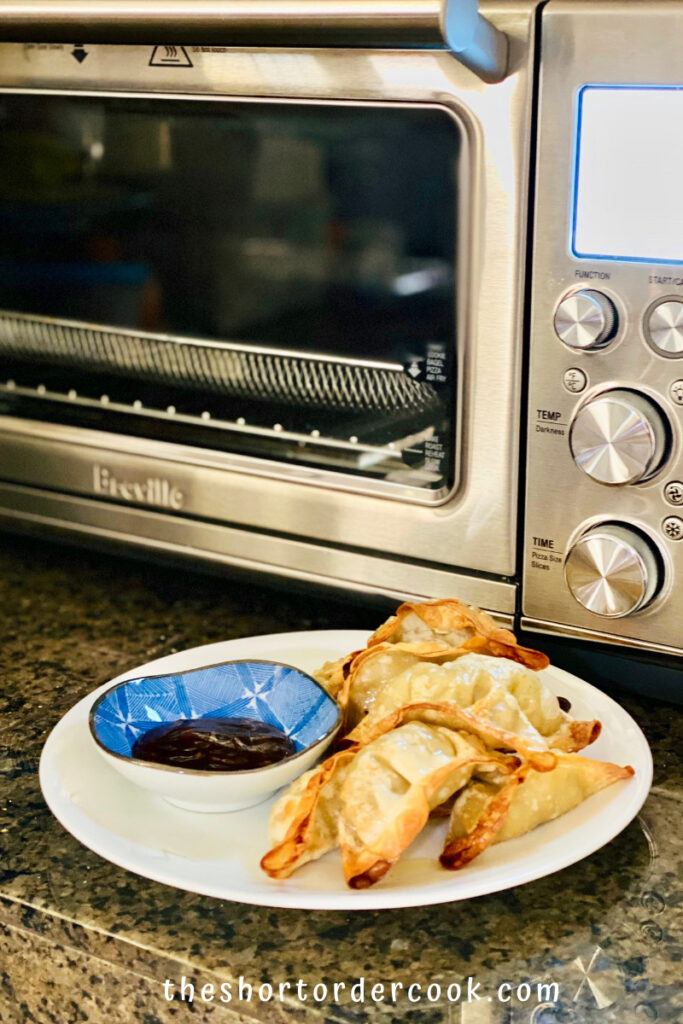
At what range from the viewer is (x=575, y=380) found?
0.66 meters

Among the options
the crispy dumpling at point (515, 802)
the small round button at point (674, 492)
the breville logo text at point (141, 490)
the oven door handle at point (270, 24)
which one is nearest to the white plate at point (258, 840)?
the crispy dumpling at point (515, 802)

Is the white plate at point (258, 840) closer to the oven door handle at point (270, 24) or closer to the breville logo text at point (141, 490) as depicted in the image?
the breville logo text at point (141, 490)

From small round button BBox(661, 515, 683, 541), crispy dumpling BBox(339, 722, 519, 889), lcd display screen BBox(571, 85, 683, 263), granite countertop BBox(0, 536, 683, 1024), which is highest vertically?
lcd display screen BBox(571, 85, 683, 263)

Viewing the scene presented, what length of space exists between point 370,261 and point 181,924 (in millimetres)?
419

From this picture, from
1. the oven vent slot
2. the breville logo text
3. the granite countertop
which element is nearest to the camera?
the granite countertop

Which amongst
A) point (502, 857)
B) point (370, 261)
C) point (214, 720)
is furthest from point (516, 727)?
point (370, 261)

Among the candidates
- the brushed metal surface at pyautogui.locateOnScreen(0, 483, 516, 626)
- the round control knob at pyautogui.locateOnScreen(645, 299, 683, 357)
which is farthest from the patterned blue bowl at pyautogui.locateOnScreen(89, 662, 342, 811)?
the round control knob at pyautogui.locateOnScreen(645, 299, 683, 357)

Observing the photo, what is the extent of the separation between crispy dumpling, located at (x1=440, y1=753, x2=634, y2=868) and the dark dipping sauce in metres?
0.10

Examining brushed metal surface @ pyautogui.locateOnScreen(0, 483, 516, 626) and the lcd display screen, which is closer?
the lcd display screen

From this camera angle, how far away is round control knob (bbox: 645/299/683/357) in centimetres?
62

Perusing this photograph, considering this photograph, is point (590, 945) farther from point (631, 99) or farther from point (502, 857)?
point (631, 99)

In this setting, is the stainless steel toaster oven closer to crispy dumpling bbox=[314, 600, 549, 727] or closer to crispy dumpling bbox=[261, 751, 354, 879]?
crispy dumpling bbox=[314, 600, 549, 727]

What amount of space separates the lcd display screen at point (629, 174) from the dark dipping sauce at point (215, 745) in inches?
13.0

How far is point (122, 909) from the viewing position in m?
0.55
